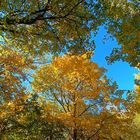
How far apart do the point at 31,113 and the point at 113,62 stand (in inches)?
267

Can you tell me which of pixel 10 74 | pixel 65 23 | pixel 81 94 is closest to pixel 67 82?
pixel 81 94

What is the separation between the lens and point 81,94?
15398mm

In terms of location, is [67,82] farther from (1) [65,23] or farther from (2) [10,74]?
(1) [65,23]

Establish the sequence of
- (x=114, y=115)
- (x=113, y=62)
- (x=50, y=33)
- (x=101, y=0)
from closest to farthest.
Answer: (x=101, y=0), (x=50, y=33), (x=113, y=62), (x=114, y=115)

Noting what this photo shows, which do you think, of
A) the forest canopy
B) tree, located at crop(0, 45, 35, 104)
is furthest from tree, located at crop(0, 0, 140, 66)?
tree, located at crop(0, 45, 35, 104)

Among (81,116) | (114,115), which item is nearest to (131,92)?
(114,115)

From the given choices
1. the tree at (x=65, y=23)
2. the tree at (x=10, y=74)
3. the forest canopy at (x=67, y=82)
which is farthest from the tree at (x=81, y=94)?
the tree at (x=65, y=23)

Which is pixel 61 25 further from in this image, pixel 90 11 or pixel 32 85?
pixel 32 85

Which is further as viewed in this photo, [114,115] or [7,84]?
[114,115]

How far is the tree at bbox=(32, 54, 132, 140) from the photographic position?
1484 centimetres

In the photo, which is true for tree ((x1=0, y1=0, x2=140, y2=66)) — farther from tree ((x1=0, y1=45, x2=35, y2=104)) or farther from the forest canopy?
tree ((x1=0, y1=45, x2=35, y2=104))

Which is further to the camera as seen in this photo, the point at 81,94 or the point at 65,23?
the point at 81,94

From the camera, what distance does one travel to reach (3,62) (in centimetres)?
1325

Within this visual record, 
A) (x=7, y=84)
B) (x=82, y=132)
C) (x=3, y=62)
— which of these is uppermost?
(x=3, y=62)
